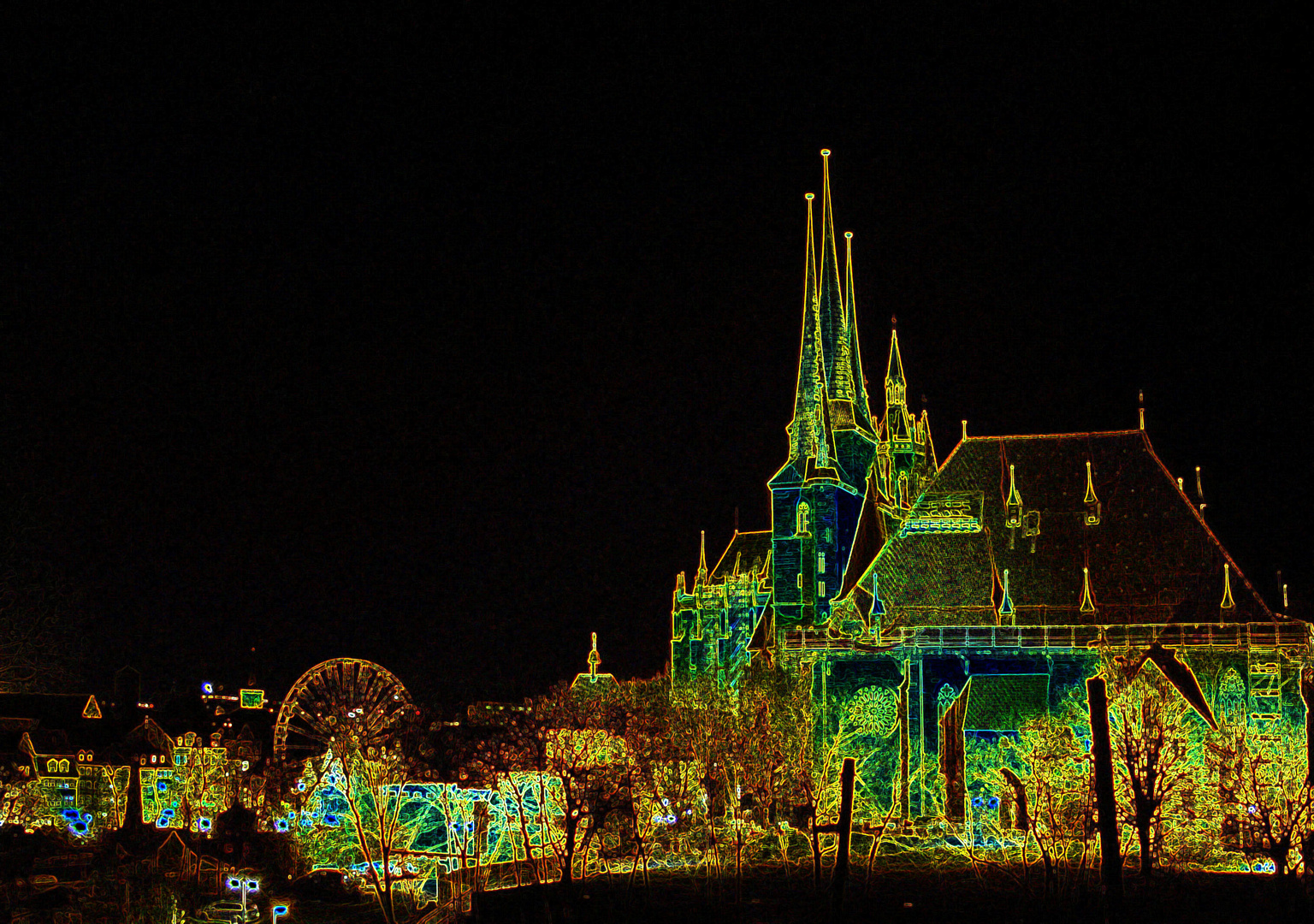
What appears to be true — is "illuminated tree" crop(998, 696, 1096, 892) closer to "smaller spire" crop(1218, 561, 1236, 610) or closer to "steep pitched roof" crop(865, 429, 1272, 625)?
"steep pitched roof" crop(865, 429, 1272, 625)

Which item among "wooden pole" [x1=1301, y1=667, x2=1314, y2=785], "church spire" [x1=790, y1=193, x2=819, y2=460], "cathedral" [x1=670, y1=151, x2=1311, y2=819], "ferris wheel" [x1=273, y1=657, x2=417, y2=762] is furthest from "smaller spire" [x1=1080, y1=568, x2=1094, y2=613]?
"ferris wheel" [x1=273, y1=657, x2=417, y2=762]

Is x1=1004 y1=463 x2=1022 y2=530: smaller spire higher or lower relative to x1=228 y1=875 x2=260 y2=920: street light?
higher

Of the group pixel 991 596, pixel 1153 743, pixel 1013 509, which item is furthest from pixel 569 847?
pixel 1013 509

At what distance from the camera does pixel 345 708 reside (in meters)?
45.9

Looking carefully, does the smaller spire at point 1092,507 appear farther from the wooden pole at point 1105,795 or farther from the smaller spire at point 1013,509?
the wooden pole at point 1105,795

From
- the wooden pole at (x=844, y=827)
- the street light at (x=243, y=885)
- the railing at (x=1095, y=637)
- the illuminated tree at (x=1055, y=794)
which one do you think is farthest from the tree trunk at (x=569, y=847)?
the railing at (x=1095, y=637)

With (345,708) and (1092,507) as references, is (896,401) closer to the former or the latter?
(1092,507)

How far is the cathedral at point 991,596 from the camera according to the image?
57312mm

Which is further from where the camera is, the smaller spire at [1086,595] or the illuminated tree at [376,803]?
the smaller spire at [1086,595]

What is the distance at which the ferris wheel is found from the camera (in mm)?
45406

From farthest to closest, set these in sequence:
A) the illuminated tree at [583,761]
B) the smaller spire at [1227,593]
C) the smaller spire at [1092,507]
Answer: the smaller spire at [1092,507], the smaller spire at [1227,593], the illuminated tree at [583,761]

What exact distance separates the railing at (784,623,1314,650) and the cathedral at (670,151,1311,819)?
0.07m

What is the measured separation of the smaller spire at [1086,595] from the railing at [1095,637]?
104 cm

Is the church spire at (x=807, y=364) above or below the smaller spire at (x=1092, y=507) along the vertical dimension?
above
